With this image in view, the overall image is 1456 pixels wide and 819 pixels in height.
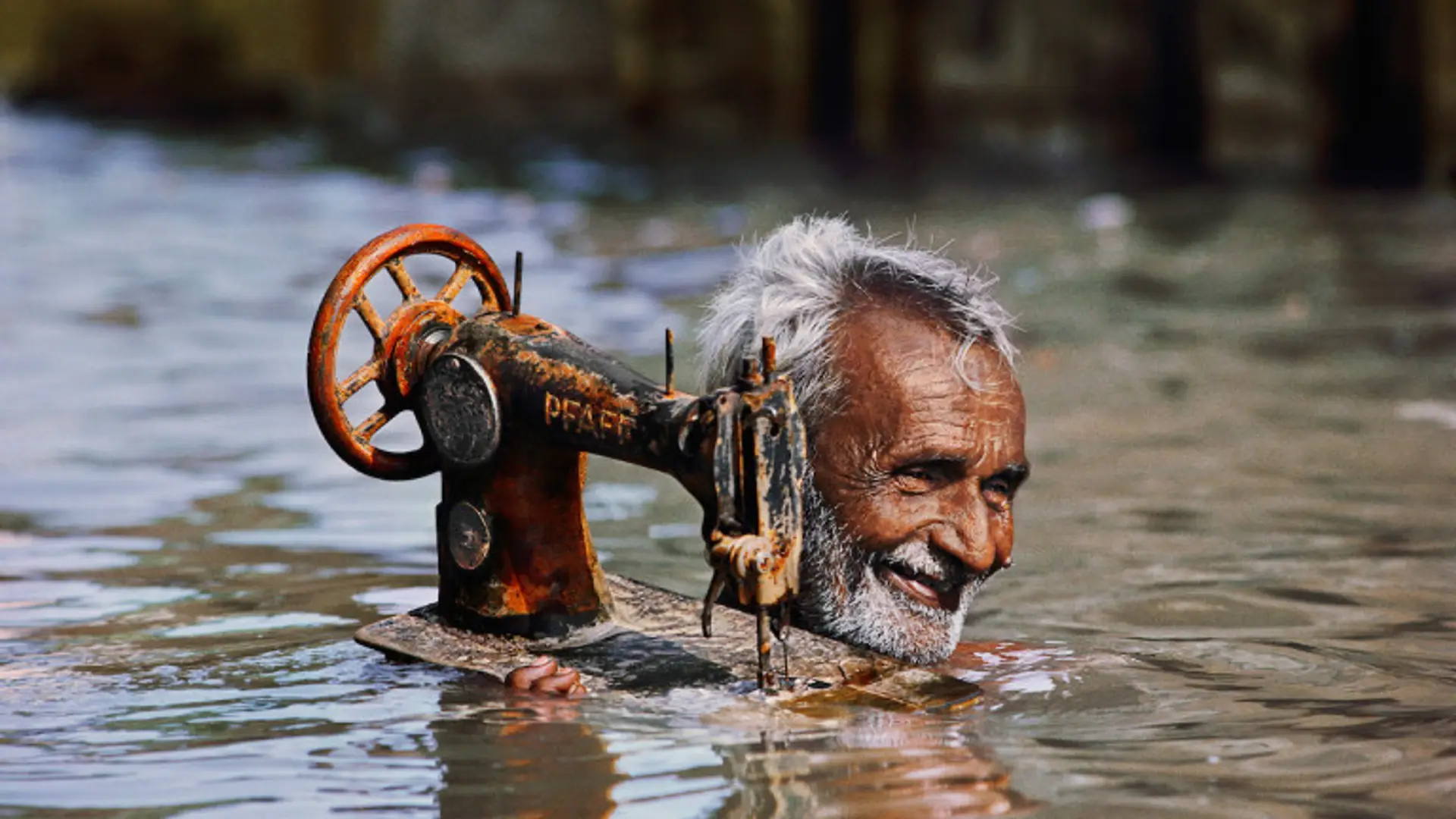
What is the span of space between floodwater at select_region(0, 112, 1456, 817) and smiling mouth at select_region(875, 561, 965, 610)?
0.17 meters

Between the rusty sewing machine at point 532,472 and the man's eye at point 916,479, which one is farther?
the man's eye at point 916,479

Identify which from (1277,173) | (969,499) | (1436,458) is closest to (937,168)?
(1277,173)

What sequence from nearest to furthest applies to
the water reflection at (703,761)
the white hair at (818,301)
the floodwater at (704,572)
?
the water reflection at (703,761)
the floodwater at (704,572)
the white hair at (818,301)

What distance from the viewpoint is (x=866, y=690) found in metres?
3.98

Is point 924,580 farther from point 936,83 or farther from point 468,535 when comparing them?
point 936,83

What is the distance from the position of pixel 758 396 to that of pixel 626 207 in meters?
11.4

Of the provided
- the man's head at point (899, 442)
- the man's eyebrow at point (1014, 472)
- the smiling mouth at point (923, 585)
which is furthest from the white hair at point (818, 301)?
the smiling mouth at point (923, 585)

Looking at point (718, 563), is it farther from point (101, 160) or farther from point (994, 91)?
point (101, 160)

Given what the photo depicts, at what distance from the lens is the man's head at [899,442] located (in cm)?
422

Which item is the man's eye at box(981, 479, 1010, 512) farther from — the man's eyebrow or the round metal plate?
the round metal plate

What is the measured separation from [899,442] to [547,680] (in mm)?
833

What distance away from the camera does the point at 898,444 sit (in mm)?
4238

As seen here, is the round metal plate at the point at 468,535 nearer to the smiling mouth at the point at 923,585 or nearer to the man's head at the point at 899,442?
the man's head at the point at 899,442

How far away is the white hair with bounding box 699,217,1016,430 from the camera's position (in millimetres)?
4320
